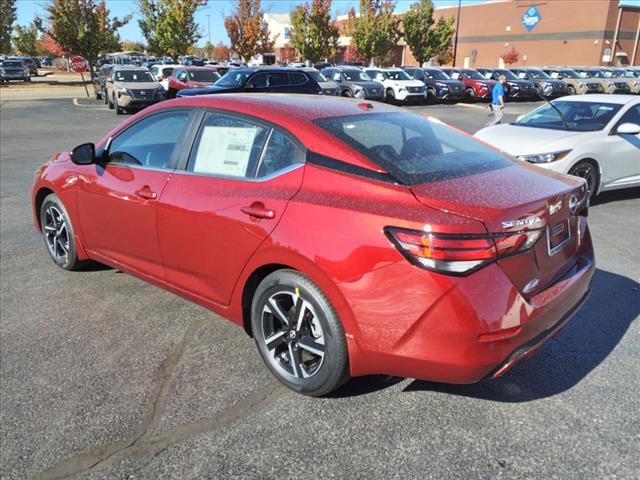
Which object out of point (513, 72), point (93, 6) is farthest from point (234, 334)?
point (93, 6)

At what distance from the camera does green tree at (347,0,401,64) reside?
145 feet

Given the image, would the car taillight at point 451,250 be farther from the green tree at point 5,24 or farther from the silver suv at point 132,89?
the green tree at point 5,24

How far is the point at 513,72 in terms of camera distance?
105ft

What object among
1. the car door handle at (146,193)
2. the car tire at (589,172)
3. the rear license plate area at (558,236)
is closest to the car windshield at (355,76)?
the car tire at (589,172)

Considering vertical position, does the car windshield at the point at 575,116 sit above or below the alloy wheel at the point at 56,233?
above

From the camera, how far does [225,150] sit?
327cm

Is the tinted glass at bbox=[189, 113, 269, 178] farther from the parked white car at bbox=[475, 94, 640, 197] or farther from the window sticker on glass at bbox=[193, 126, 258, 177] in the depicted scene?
the parked white car at bbox=[475, 94, 640, 197]

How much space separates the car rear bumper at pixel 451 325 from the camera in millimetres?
2311

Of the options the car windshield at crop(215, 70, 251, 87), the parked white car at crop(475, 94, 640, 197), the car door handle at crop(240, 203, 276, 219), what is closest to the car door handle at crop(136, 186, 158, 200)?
the car door handle at crop(240, 203, 276, 219)

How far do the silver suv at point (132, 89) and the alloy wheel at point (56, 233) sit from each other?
55.5 ft

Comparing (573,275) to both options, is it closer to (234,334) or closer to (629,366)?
(629,366)

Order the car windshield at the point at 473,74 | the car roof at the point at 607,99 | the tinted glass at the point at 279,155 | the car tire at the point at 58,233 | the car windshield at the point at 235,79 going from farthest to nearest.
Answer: the car windshield at the point at 473,74, the car windshield at the point at 235,79, the car roof at the point at 607,99, the car tire at the point at 58,233, the tinted glass at the point at 279,155

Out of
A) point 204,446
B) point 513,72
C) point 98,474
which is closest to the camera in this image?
point 98,474

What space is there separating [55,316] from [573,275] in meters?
3.57
